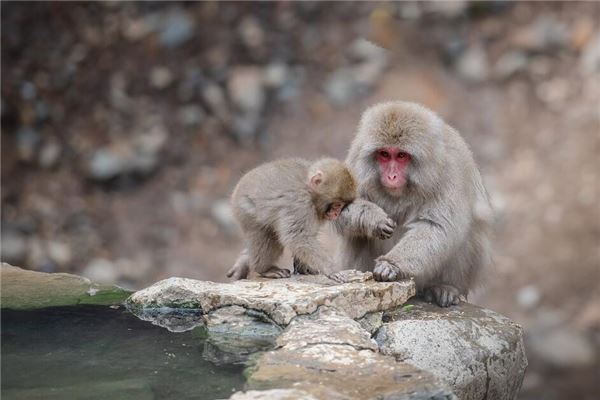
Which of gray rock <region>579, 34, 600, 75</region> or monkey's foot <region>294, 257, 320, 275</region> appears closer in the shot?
monkey's foot <region>294, 257, 320, 275</region>

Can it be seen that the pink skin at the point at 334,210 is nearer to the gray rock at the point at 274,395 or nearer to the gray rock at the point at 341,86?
the gray rock at the point at 274,395

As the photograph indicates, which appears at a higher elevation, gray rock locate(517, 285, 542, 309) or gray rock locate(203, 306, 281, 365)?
gray rock locate(517, 285, 542, 309)

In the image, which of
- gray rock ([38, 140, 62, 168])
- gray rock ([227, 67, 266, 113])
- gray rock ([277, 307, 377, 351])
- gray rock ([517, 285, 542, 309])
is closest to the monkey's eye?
gray rock ([277, 307, 377, 351])

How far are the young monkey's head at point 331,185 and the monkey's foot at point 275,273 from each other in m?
0.39

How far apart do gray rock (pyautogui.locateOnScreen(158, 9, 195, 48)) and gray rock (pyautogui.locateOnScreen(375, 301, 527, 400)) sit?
302 inches

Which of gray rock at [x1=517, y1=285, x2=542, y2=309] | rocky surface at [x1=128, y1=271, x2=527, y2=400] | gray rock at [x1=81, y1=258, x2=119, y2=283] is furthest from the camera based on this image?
gray rock at [x1=81, y1=258, x2=119, y2=283]

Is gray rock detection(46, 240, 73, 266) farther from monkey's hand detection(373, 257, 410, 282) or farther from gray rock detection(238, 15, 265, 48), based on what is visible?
monkey's hand detection(373, 257, 410, 282)

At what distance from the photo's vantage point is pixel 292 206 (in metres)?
5.49

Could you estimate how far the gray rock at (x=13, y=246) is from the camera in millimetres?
11539

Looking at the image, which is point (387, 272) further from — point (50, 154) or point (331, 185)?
point (50, 154)

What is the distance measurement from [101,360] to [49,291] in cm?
107

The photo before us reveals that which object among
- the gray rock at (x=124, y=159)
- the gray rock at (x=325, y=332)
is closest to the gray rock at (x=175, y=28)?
the gray rock at (x=124, y=159)

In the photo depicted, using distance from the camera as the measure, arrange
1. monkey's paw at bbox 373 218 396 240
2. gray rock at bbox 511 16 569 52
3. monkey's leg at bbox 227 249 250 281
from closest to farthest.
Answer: monkey's paw at bbox 373 218 396 240 → monkey's leg at bbox 227 249 250 281 → gray rock at bbox 511 16 569 52

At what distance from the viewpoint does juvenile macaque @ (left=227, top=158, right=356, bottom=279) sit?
5.50 metres
